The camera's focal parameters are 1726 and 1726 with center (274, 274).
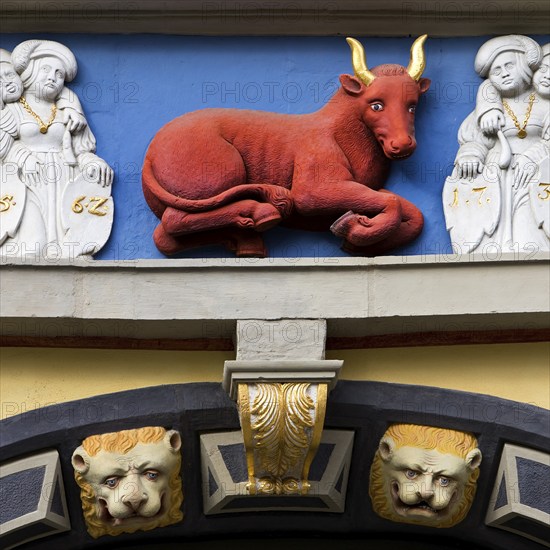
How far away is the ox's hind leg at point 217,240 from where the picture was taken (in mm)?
5562

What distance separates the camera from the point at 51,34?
230 inches

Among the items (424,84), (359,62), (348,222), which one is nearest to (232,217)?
(348,222)

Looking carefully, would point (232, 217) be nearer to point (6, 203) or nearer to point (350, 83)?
point (350, 83)

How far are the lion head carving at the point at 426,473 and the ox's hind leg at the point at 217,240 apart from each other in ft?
2.39

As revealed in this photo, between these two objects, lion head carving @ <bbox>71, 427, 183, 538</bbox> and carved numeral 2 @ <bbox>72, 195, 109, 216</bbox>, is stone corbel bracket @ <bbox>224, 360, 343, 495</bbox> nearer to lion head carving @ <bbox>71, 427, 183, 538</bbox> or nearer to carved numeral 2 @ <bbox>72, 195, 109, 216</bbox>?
lion head carving @ <bbox>71, 427, 183, 538</bbox>

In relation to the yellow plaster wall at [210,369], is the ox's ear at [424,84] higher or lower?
higher

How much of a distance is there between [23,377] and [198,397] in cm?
56

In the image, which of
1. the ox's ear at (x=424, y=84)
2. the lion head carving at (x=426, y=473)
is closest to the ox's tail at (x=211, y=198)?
the ox's ear at (x=424, y=84)

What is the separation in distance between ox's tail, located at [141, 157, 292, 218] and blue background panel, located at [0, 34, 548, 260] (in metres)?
0.09

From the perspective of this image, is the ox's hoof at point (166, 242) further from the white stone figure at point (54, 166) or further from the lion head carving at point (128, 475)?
the lion head carving at point (128, 475)

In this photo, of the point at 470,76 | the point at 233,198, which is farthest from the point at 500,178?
the point at 233,198

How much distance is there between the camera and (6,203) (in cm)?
559

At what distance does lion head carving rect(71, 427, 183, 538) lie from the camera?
5.37 meters

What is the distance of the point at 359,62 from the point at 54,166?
3.48ft
